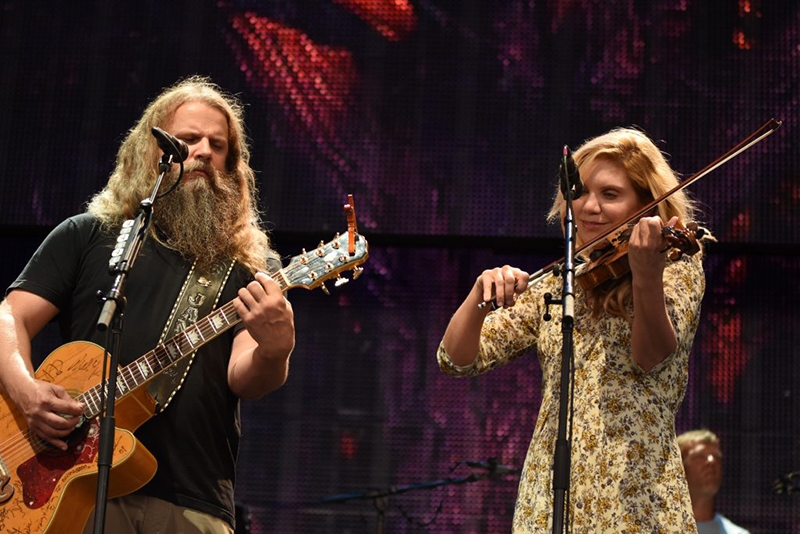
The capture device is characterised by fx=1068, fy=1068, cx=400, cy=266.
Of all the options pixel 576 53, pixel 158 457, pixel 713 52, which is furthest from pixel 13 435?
pixel 713 52

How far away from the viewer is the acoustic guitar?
302 centimetres

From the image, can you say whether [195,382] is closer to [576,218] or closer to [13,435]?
[13,435]

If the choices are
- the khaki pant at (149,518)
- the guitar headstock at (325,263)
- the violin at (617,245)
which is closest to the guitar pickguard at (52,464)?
the khaki pant at (149,518)

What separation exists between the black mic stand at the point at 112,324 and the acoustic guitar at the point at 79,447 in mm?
193

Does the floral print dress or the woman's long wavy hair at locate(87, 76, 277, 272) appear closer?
the floral print dress

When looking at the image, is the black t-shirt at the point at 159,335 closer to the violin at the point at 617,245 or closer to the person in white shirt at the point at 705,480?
the violin at the point at 617,245

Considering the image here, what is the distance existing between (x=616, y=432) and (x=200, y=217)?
1.55 m

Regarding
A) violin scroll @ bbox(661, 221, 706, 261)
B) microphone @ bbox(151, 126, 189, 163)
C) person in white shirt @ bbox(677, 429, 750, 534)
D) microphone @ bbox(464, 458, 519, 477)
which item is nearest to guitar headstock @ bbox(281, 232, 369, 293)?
microphone @ bbox(151, 126, 189, 163)

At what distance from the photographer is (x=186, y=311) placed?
10.8 feet

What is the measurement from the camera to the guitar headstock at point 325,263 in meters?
3.38

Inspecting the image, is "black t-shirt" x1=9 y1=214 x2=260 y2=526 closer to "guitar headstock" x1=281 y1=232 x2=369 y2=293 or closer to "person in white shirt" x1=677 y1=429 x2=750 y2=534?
"guitar headstock" x1=281 y1=232 x2=369 y2=293

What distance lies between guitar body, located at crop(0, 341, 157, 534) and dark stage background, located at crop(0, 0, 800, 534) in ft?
8.51

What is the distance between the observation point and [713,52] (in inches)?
223

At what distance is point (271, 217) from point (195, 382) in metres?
2.63
